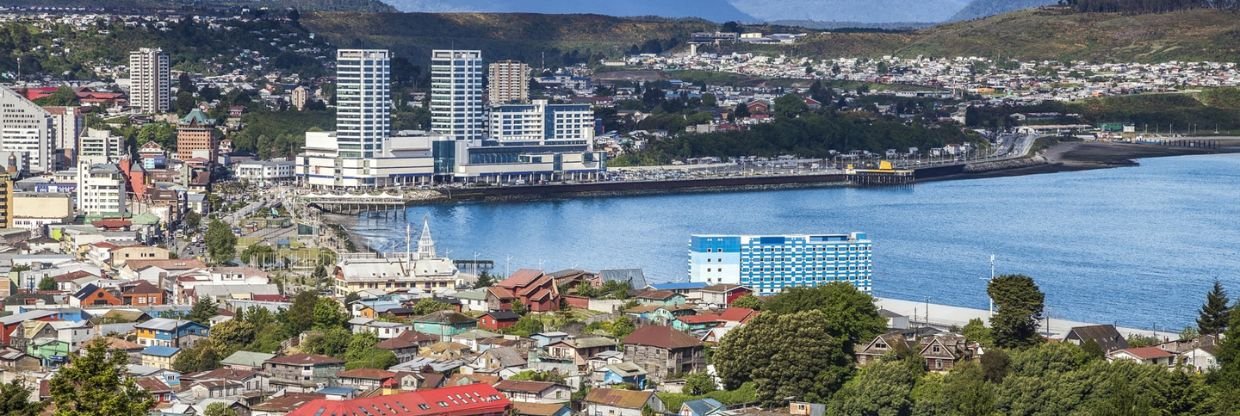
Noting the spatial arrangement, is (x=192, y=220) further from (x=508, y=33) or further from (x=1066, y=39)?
(x=508, y=33)

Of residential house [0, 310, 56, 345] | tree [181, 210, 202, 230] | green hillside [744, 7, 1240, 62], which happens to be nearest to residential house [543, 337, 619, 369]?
residential house [0, 310, 56, 345]

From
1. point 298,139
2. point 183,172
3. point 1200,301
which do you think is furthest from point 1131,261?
point 298,139

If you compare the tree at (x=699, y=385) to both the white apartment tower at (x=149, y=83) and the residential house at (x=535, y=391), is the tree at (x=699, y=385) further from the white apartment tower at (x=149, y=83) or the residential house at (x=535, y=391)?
the white apartment tower at (x=149, y=83)

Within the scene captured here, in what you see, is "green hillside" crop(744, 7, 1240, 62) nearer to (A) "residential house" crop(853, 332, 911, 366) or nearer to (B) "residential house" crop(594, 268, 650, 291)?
(B) "residential house" crop(594, 268, 650, 291)

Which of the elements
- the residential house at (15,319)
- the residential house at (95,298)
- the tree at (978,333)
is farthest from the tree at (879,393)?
the residential house at (95,298)

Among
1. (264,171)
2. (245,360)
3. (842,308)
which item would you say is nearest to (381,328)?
(245,360)

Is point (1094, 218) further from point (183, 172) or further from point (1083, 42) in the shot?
point (1083, 42)
